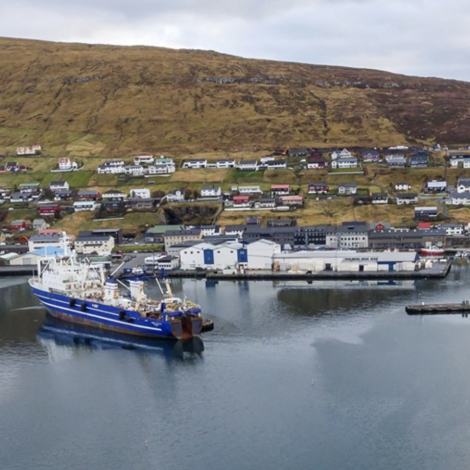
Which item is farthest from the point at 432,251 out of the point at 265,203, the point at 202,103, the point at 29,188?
the point at 202,103

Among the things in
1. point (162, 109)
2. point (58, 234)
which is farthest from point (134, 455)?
point (162, 109)

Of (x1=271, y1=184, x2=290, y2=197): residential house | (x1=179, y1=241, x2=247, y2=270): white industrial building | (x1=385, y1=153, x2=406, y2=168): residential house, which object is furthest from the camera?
(x1=385, y1=153, x2=406, y2=168): residential house

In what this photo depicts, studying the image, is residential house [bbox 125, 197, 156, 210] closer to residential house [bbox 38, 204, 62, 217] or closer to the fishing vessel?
residential house [bbox 38, 204, 62, 217]

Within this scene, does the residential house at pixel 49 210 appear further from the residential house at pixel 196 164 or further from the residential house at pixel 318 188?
the residential house at pixel 318 188

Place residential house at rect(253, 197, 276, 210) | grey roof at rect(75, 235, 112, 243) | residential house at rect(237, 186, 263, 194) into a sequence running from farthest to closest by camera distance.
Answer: residential house at rect(237, 186, 263, 194) < residential house at rect(253, 197, 276, 210) < grey roof at rect(75, 235, 112, 243)

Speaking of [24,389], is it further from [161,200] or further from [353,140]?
[353,140]

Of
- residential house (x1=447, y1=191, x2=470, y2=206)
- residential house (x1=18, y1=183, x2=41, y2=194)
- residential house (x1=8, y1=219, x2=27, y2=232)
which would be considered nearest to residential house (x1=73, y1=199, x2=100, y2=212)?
residential house (x1=8, y1=219, x2=27, y2=232)

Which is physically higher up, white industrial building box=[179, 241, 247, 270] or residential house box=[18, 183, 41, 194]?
residential house box=[18, 183, 41, 194]
